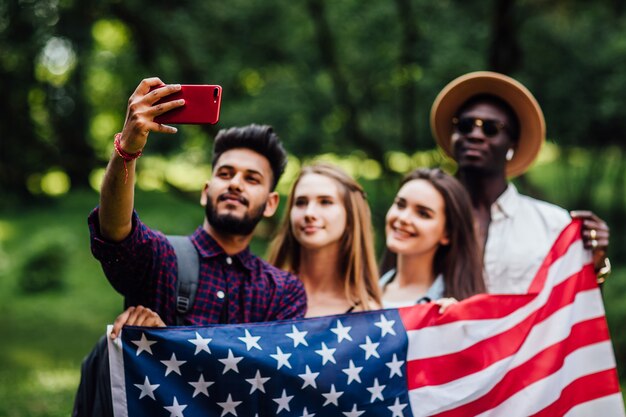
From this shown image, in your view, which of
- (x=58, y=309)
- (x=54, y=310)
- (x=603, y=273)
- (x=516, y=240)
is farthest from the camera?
(x=58, y=309)

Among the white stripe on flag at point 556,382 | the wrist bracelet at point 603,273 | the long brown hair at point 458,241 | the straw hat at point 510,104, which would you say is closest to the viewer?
the white stripe on flag at point 556,382

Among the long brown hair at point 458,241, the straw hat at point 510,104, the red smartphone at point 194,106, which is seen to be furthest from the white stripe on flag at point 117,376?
the straw hat at point 510,104

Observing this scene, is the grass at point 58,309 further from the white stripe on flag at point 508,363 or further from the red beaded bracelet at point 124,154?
the red beaded bracelet at point 124,154

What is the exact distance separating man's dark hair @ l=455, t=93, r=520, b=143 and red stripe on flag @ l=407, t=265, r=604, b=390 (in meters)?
1.36

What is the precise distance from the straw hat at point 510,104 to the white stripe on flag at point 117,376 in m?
3.04

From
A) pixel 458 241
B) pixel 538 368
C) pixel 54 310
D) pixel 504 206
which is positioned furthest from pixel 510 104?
pixel 54 310

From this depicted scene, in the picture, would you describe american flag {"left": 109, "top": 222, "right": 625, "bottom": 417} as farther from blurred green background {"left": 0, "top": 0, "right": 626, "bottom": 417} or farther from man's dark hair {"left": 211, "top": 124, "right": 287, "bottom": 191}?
blurred green background {"left": 0, "top": 0, "right": 626, "bottom": 417}

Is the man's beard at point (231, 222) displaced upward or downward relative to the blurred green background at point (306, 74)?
downward

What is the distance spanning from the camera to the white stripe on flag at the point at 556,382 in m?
4.15

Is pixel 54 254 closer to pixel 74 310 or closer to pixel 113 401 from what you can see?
pixel 74 310

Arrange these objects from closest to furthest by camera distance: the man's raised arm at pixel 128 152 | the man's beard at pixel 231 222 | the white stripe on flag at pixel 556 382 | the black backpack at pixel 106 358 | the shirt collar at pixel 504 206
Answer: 1. the man's raised arm at pixel 128 152
2. the black backpack at pixel 106 358
3. the man's beard at pixel 231 222
4. the white stripe on flag at pixel 556 382
5. the shirt collar at pixel 504 206

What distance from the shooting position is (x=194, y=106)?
3.12 m

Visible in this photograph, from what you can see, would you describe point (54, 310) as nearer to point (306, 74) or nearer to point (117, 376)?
point (306, 74)

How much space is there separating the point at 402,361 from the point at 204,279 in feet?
3.69
